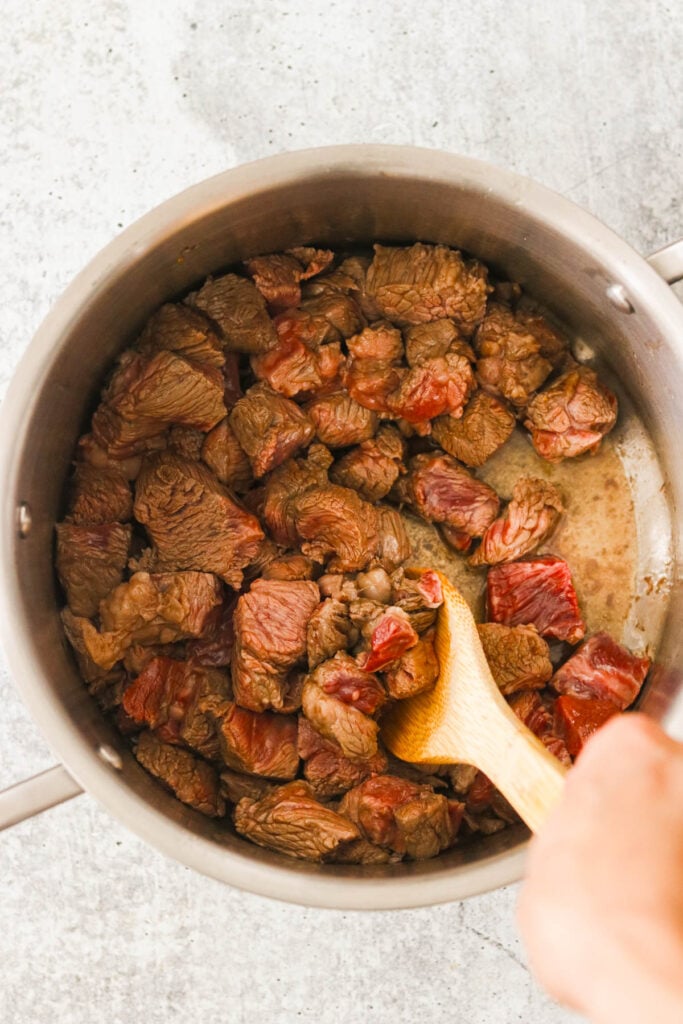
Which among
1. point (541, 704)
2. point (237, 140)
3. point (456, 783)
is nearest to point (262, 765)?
point (456, 783)

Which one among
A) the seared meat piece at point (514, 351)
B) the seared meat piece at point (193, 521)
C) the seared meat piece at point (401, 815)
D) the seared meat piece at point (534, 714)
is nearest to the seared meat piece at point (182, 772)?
the seared meat piece at point (401, 815)

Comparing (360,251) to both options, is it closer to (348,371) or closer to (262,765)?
(348,371)

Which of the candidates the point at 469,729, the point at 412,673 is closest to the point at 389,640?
the point at 412,673

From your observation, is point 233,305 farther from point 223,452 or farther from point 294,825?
point 294,825

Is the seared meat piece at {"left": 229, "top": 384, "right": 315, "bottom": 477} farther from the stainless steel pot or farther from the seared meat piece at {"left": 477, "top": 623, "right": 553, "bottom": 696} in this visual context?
the seared meat piece at {"left": 477, "top": 623, "right": 553, "bottom": 696}

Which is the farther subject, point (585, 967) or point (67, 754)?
point (67, 754)

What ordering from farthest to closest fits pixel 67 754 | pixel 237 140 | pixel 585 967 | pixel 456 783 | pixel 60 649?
pixel 237 140
pixel 456 783
pixel 60 649
pixel 67 754
pixel 585 967
